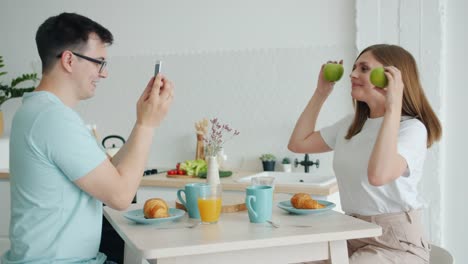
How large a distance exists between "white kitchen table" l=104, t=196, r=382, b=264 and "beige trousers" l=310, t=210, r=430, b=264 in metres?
0.21

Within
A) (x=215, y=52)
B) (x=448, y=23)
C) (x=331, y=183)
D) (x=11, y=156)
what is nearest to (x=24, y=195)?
(x=11, y=156)

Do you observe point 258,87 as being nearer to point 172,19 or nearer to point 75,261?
point 172,19

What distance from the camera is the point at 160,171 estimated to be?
3.64 meters

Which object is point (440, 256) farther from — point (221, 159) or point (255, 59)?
point (255, 59)

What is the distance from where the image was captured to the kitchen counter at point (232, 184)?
9.44 ft

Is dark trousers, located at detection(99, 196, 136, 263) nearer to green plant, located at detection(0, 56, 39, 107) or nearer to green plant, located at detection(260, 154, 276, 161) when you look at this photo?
green plant, located at detection(260, 154, 276, 161)

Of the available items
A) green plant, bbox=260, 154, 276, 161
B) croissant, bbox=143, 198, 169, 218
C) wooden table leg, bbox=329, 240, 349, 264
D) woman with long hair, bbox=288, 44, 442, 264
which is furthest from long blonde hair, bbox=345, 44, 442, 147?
green plant, bbox=260, 154, 276, 161


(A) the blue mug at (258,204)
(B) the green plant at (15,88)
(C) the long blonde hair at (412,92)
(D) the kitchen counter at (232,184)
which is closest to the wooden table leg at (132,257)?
(A) the blue mug at (258,204)

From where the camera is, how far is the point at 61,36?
5.41 feet

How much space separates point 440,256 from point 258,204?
675mm

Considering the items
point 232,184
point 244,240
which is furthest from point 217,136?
point 244,240

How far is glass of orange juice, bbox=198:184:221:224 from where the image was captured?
1562 millimetres

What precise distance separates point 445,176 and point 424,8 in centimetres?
98

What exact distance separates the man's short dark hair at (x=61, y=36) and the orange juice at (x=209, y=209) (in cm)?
60
